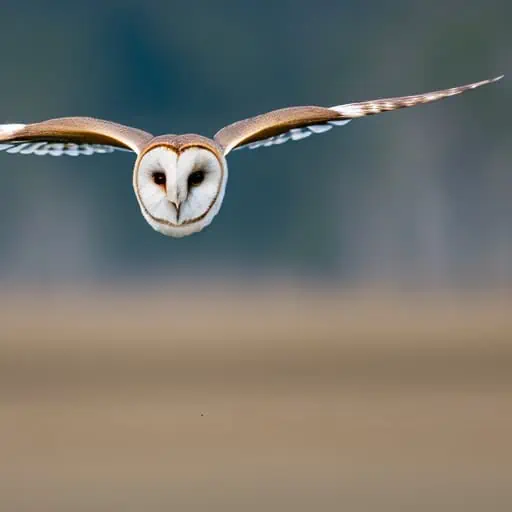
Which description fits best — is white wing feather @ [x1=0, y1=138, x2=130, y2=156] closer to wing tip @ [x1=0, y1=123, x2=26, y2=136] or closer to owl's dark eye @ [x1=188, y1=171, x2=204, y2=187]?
wing tip @ [x1=0, y1=123, x2=26, y2=136]

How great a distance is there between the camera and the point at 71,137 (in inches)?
168

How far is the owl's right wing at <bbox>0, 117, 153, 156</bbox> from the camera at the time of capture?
4055 millimetres

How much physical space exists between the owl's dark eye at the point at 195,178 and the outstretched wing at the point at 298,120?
0.54 feet

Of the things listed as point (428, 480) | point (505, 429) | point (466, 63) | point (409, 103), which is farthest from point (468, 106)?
point (409, 103)

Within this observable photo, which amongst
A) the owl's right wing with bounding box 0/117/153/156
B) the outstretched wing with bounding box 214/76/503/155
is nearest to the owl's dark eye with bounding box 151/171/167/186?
the owl's right wing with bounding box 0/117/153/156

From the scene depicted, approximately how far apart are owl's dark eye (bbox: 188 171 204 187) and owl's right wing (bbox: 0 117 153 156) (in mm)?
225

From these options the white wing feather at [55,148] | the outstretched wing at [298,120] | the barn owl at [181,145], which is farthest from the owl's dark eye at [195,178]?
the white wing feather at [55,148]

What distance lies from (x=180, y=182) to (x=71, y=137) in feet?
2.39

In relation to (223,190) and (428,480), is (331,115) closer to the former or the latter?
(223,190)

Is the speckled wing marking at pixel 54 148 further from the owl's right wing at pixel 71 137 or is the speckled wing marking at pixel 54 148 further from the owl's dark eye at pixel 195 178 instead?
the owl's dark eye at pixel 195 178

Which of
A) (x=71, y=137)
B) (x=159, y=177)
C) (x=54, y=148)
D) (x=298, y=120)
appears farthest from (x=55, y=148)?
(x=298, y=120)

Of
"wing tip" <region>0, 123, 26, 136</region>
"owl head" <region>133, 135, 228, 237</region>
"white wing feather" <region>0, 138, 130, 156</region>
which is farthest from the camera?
"white wing feather" <region>0, 138, 130, 156</region>

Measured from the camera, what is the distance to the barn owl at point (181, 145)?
3.73m

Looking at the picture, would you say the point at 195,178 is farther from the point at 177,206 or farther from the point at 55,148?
the point at 55,148
